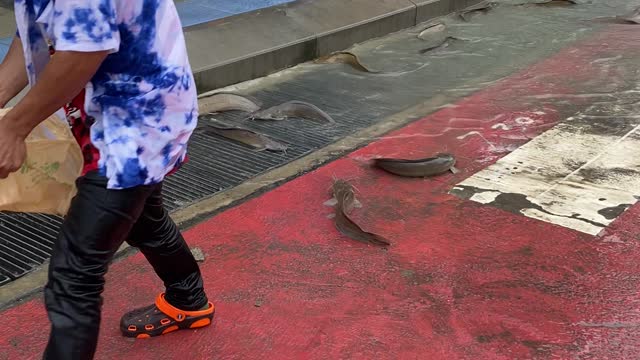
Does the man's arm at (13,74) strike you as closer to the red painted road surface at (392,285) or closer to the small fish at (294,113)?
the red painted road surface at (392,285)

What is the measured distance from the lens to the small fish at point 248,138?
5.29 m

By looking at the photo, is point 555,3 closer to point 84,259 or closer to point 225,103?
point 225,103

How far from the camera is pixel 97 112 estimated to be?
2307mm

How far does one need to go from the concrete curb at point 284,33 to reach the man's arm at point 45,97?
411cm

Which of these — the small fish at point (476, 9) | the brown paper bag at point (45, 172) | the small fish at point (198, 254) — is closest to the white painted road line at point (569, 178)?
the small fish at point (198, 254)

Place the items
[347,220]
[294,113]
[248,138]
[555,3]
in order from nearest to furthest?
1. [347,220]
2. [248,138]
3. [294,113]
4. [555,3]

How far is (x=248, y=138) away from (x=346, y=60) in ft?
7.57

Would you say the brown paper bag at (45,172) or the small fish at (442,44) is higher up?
the brown paper bag at (45,172)

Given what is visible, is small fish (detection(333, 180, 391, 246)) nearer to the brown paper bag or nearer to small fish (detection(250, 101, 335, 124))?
small fish (detection(250, 101, 335, 124))

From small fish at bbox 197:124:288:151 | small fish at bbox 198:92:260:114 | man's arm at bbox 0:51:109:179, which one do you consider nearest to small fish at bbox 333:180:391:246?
small fish at bbox 197:124:288:151

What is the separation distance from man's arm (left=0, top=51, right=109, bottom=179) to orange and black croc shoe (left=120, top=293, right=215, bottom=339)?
1.12 metres

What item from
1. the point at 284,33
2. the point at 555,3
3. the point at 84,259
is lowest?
the point at 555,3

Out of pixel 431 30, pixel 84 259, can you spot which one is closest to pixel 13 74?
pixel 84 259

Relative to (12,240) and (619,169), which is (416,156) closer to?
(619,169)
